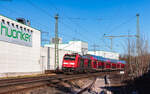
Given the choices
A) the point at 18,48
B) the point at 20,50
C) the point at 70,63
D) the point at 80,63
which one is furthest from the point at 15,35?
the point at 80,63

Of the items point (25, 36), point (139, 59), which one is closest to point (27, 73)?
point (25, 36)

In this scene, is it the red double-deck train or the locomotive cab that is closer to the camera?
the locomotive cab

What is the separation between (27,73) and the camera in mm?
28328

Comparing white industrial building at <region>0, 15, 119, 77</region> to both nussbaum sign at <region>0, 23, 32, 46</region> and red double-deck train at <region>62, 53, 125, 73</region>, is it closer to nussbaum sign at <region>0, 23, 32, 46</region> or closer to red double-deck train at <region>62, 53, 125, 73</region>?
nussbaum sign at <region>0, 23, 32, 46</region>

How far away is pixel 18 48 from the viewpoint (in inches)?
1041

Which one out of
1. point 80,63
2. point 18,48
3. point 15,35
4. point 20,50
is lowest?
point 80,63

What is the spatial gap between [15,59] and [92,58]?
1440 cm

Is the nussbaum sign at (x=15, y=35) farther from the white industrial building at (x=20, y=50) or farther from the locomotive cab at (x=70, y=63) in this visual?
the locomotive cab at (x=70, y=63)

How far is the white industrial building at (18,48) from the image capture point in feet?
76.3

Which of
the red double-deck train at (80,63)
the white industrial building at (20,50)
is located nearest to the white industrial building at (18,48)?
the white industrial building at (20,50)

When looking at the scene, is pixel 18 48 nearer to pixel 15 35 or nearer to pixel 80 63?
pixel 15 35

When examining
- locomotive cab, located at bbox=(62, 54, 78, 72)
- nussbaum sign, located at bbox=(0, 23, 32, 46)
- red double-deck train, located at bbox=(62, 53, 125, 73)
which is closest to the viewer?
nussbaum sign, located at bbox=(0, 23, 32, 46)

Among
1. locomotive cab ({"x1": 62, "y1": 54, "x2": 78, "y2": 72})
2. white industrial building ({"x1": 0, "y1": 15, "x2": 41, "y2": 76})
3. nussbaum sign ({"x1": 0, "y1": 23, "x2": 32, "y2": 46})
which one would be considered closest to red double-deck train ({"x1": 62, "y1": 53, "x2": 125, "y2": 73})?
locomotive cab ({"x1": 62, "y1": 54, "x2": 78, "y2": 72})

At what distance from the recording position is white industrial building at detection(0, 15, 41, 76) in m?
23.2
